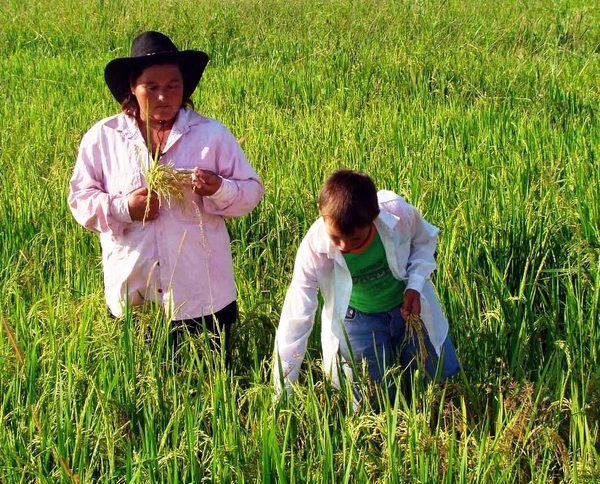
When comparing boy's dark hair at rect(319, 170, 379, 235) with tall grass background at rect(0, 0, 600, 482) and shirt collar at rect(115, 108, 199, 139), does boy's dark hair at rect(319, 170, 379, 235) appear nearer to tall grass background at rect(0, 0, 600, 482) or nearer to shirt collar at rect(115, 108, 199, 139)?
tall grass background at rect(0, 0, 600, 482)

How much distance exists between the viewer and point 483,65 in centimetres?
652

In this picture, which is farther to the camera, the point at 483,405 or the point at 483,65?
the point at 483,65

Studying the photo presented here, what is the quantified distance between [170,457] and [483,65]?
5.19 metres

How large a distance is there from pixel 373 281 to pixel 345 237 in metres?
0.28

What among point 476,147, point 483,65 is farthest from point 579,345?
point 483,65

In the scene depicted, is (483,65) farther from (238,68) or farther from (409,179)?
(409,179)

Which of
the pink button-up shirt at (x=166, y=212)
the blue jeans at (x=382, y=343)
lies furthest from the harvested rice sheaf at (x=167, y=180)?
the blue jeans at (x=382, y=343)

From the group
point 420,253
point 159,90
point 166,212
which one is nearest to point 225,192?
point 166,212

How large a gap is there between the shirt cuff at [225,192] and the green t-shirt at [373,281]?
39 centimetres

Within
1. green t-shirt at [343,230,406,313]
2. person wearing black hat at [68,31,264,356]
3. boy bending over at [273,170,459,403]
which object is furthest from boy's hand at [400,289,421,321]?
person wearing black hat at [68,31,264,356]

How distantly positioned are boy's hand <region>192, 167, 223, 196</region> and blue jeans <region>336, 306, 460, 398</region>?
0.53m

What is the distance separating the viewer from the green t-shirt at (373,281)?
2438 millimetres

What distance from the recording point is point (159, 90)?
2.59m

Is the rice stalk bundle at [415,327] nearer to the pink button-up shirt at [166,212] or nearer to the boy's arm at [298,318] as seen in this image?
the boy's arm at [298,318]
